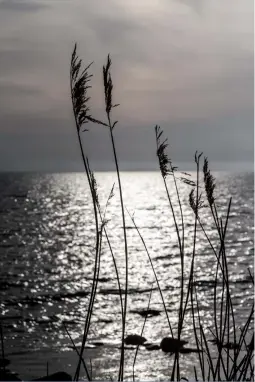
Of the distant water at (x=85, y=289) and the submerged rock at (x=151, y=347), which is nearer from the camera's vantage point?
the distant water at (x=85, y=289)

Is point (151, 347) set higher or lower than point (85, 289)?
higher

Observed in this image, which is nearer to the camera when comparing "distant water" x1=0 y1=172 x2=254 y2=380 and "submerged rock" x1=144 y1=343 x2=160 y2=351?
"distant water" x1=0 y1=172 x2=254 y2=380

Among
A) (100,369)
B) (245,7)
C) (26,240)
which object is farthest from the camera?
(26,240)

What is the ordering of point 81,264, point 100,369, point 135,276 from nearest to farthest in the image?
point 100,369, point 135,276, point 81,264

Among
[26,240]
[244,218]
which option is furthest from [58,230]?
[244,218]

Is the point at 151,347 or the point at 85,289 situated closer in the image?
the point at 151,347

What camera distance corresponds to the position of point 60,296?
28.7 m

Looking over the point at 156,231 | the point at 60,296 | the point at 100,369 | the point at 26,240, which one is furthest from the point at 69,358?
the point at 156,231

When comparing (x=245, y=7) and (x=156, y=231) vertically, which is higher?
(x=245, y=7)

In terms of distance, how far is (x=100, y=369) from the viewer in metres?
17.2

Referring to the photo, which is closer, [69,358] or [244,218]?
[69,358]

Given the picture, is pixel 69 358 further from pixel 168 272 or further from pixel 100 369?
pixel 168 272

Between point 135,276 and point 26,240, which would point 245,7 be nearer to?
point 135,276

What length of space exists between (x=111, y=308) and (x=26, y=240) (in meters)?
28.1
